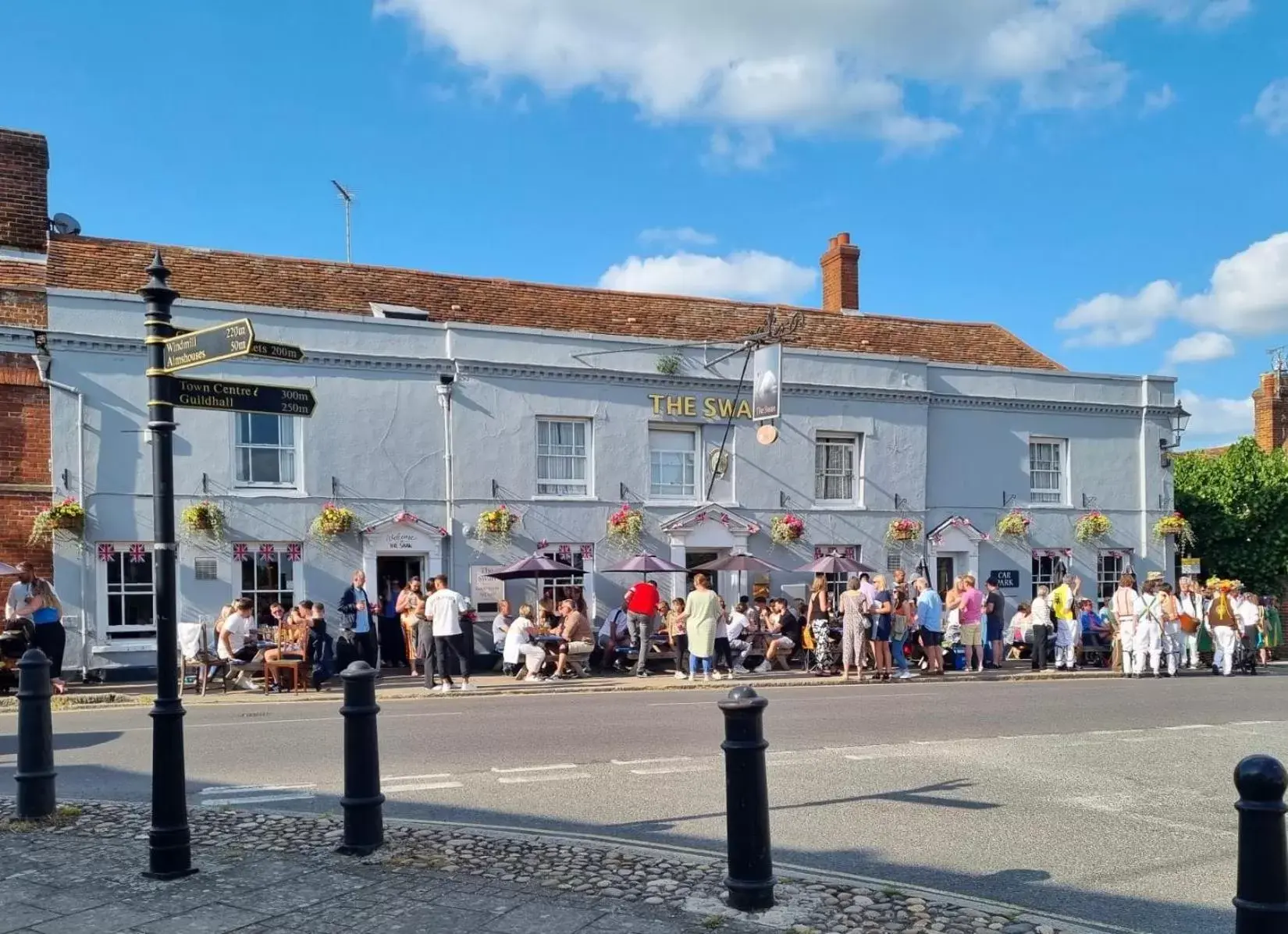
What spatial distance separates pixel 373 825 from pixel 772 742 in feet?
17.6

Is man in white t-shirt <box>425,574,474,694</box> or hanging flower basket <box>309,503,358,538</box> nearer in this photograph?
man in white t-shirt <box>425,574,474,694</box>

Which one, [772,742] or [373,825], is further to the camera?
[772,742]

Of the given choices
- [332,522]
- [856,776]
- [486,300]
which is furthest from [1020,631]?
[856,776]

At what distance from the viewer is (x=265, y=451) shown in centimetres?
1952

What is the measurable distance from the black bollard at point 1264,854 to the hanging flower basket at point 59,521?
57.5 ft

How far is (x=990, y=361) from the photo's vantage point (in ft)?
91.9

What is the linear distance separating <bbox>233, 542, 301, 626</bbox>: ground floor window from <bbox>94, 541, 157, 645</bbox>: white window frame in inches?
58.4

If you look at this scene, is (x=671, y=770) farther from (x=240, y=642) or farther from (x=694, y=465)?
(x=694, y=465)

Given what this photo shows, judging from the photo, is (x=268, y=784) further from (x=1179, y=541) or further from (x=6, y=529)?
(x=1179, y=541)

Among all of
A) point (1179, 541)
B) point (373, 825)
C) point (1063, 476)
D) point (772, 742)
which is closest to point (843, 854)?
point (373, 825)

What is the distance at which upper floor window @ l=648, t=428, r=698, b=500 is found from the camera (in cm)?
2252

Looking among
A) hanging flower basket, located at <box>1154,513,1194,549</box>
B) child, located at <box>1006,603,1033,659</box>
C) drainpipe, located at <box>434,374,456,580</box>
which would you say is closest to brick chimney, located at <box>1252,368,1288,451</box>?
hanging flower basket, located at <box>1154,513,1194,549</box>

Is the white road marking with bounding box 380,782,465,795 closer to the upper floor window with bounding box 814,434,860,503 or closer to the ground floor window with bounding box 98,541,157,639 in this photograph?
the ground floor window with bounding box 98,541,157,639

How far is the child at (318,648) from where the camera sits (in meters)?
17.2
